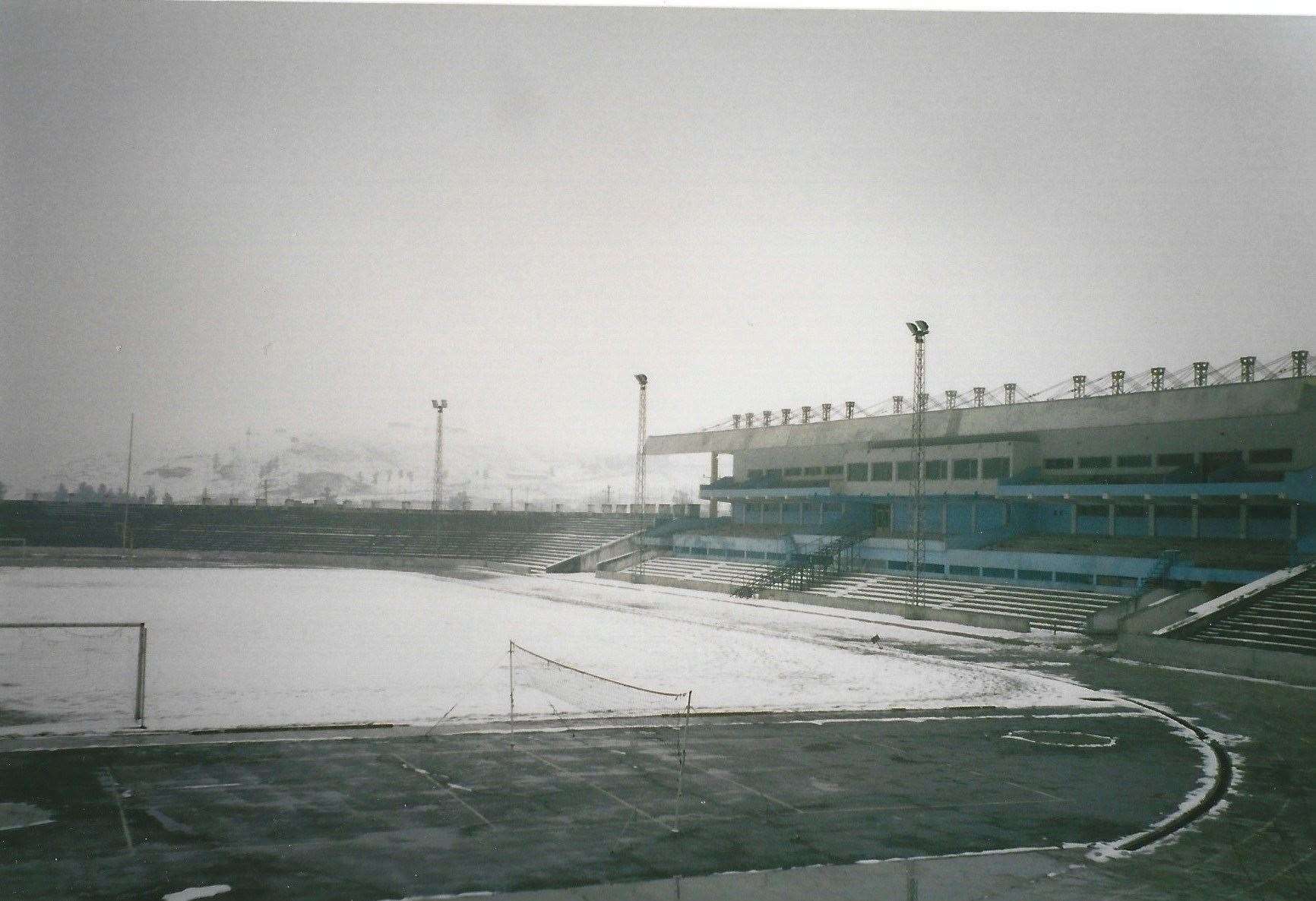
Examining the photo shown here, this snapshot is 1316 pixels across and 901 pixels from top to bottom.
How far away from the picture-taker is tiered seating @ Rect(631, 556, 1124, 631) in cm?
3812

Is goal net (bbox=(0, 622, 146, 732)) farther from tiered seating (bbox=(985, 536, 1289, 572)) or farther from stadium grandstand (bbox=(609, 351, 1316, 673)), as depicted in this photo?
tiered seating (bbox=(985, 536, 1289, 572))

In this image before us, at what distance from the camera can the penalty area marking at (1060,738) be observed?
17.7m

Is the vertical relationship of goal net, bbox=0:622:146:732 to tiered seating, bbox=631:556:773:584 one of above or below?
below

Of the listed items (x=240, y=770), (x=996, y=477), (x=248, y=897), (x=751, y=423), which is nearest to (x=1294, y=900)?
(x=248, y=897)

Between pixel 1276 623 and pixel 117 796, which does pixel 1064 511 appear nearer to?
pixel 1276 623

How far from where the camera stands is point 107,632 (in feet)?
99.0

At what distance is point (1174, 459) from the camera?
4416 centimetres

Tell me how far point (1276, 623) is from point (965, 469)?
76.0 ft

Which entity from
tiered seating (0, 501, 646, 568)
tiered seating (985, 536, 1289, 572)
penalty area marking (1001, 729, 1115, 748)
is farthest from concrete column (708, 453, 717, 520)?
penalty area marking (1001, 729, 1115, 748)

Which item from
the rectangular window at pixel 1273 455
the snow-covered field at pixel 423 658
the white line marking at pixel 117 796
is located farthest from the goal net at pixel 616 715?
the rectangular window at pixel 1273 455

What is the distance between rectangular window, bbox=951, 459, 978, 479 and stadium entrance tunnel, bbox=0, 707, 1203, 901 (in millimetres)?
34359

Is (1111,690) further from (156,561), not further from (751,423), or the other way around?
(156,561)

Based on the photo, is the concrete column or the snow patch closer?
the snow patch

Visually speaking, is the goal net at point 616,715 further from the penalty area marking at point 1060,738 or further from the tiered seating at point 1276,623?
the tiered seating at point 1276,623
